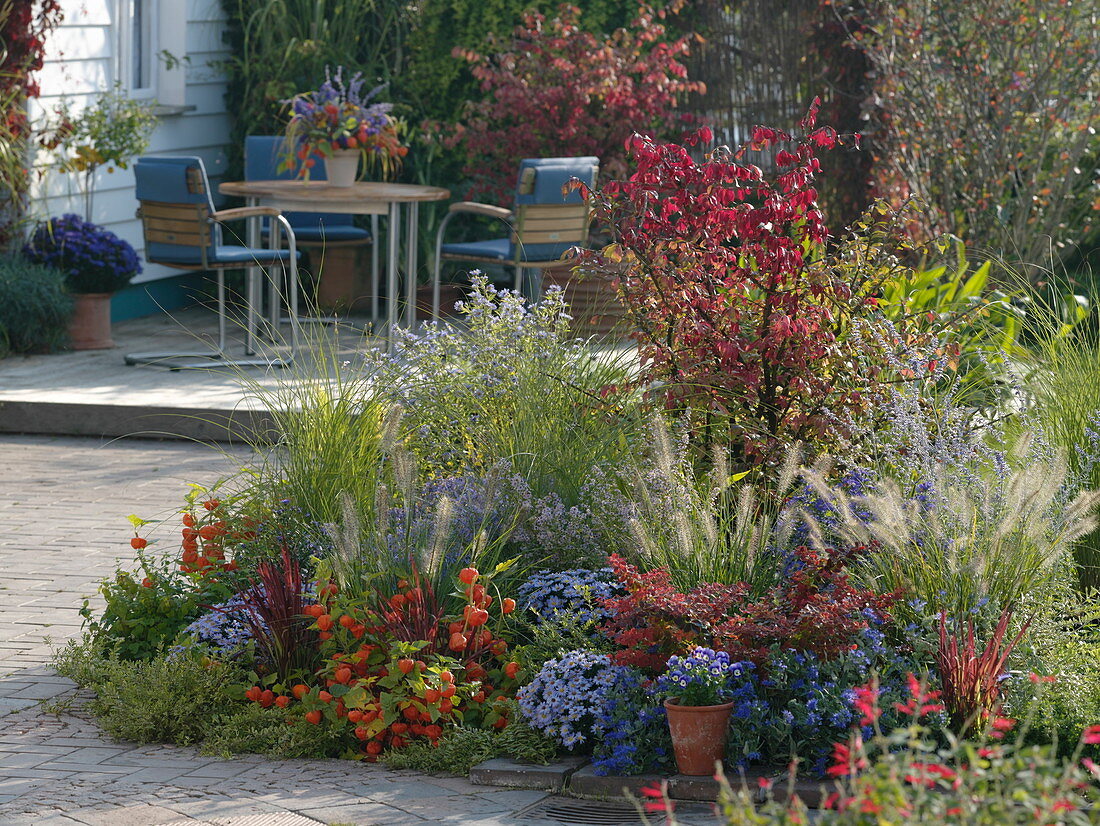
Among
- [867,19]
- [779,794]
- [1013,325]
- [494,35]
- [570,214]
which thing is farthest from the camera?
[494,35]

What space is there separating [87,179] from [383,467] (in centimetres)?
650

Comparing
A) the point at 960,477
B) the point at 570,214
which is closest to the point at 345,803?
the point at 960,477

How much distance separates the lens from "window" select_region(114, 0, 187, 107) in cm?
1130

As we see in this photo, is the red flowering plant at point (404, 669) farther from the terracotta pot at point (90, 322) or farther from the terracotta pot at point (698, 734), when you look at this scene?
the terracotta pot at point (90, 322)

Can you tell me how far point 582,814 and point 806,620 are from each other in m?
0.68

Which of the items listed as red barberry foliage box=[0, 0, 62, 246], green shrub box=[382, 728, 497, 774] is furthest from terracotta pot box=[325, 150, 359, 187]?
green shrub box=[382, 728, 497, 774]

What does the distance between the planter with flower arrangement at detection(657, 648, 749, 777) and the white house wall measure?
7689 millimetres

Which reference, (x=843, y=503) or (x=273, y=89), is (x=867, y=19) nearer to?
(x=273, y=89)

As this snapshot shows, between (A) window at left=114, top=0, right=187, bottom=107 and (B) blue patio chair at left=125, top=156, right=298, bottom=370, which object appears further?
(A) window at left=114, top=0, right=187, bottom=107

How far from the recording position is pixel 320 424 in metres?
4.53

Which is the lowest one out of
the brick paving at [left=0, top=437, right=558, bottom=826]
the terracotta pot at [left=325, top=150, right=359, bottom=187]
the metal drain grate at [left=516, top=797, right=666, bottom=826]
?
the brick paving at [left=0, top=437, right=558, bottom=826]

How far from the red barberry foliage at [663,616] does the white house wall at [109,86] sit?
7.42 metres

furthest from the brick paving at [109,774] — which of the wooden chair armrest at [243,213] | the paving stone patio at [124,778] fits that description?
the wooden chair armrest at [243,213]

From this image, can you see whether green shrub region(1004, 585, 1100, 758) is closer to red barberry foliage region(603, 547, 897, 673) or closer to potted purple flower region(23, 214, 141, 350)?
red barberry foliage region(603, 547, 897, 673)
